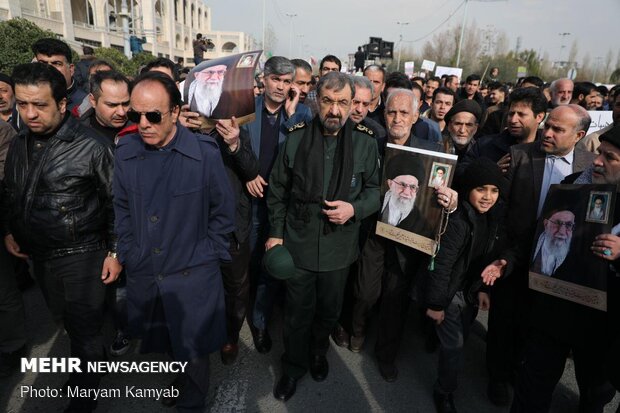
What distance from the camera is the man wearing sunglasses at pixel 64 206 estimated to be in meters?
2.17

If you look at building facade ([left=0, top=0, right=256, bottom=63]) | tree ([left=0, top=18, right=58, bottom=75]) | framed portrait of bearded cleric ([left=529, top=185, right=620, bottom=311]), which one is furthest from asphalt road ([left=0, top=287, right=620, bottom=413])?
building facade ([left=0, top=0, right=256, bottom=63])

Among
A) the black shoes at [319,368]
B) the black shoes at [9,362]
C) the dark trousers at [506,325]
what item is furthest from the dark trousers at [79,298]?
the dark trousers at [506,325]

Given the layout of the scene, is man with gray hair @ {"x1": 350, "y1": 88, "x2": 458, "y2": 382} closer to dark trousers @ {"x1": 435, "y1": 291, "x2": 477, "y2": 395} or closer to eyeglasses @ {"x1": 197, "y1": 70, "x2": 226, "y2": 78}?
dark trousers @ {"x1": 435, "y1": 291, "x2": 477, "y2": 395}

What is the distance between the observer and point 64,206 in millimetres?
2215

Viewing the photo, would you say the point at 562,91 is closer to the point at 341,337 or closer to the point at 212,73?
the point at 341,337

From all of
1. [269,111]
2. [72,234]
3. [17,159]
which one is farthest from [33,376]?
[269,111]

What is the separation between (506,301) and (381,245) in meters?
0.99

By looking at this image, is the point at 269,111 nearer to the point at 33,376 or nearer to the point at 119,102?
the point at 119,102

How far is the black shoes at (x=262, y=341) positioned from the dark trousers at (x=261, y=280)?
1.6 inches

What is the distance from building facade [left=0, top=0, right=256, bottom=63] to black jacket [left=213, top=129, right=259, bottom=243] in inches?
788

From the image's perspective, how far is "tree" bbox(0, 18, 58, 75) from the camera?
11.0 meters

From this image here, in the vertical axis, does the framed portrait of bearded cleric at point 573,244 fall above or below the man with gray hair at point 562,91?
below

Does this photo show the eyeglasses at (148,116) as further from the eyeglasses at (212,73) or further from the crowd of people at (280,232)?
the eyeglasses at (212,73)

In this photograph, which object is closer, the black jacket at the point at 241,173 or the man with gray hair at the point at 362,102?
the black jacket at the point at 241,173
